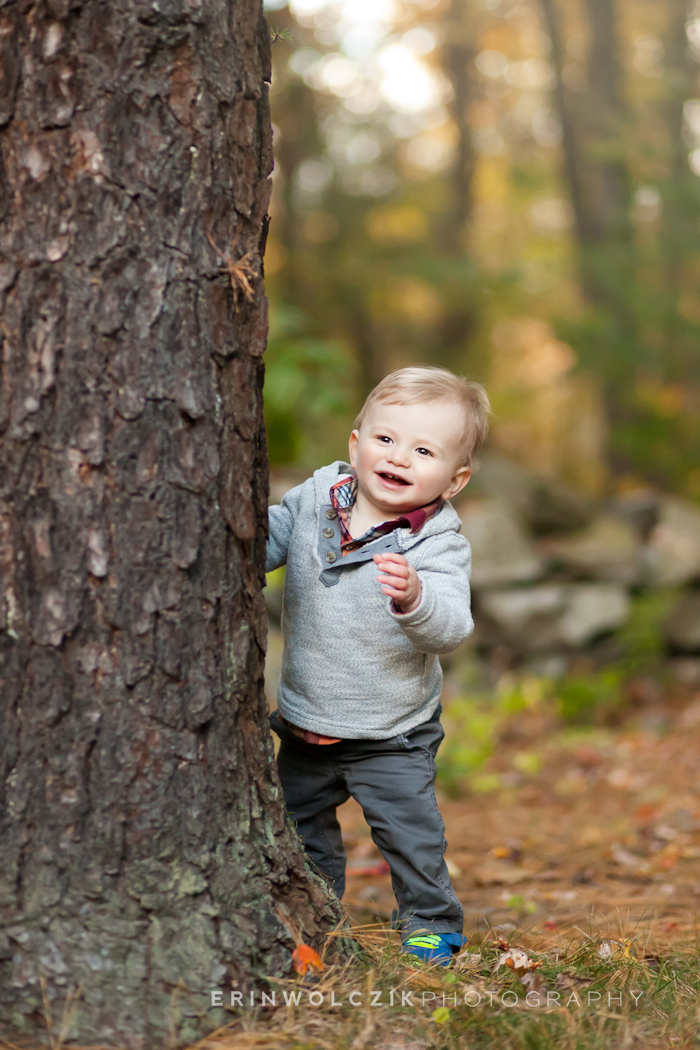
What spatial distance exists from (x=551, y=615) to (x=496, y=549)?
0.68 meters

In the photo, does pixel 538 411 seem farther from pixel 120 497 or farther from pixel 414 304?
pixel 120 497

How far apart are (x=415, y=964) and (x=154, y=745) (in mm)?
862

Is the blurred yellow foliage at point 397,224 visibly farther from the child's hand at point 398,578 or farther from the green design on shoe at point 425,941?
the green design on shoe at point 425,941

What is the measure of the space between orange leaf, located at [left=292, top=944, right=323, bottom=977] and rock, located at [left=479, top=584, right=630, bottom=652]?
498 cm

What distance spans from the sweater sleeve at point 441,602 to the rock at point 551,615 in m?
4.54

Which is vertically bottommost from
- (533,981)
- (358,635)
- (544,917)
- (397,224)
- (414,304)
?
(544,917)

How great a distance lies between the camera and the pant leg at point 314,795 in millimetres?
2467

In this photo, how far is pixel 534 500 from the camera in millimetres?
8141

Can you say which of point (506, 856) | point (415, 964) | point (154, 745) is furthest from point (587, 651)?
point (154, 745)

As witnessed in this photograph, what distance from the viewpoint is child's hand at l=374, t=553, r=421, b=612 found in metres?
2.05

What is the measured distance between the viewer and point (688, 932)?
8.97ft

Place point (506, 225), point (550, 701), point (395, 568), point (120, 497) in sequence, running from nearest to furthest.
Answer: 1. point (120, 497)
2. point (395, 568)
3. point (550, 701)
4. point (506, 225)

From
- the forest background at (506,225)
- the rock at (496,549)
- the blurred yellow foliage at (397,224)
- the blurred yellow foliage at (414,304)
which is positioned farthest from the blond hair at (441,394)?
the blurred yellow foliage at (414,304)

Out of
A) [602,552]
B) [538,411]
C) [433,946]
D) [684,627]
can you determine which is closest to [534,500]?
[602,552]
